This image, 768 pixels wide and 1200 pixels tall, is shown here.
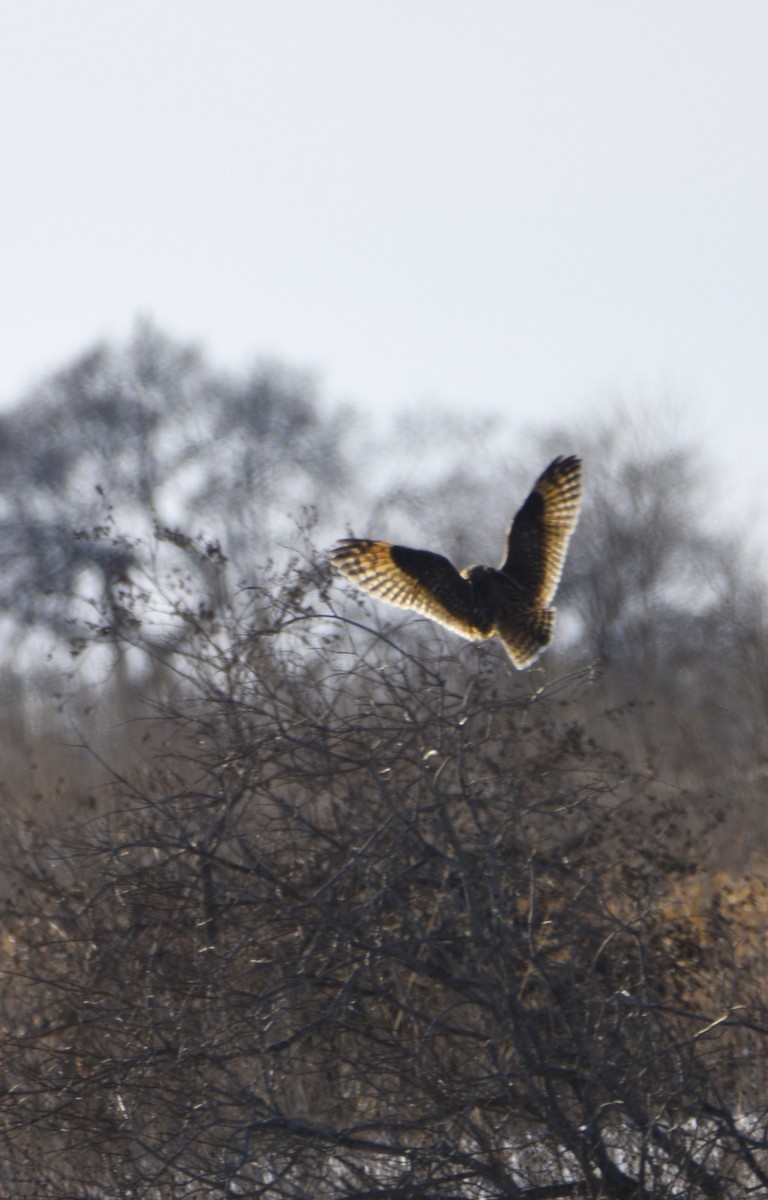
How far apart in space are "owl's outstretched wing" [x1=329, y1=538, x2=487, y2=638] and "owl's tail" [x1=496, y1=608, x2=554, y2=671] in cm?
13

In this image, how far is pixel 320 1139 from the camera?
588 centimetres

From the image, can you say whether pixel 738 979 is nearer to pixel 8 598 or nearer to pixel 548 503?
pixel 548 503

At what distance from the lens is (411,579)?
807cm

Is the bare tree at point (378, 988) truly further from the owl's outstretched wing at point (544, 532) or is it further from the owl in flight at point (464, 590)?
the owl's outstretched wing at point (544, 532)

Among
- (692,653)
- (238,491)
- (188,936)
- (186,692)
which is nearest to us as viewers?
(188,936)

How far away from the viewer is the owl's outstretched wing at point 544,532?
27.8ft

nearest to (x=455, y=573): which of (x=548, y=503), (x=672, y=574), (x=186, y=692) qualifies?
(x=548, y=503)

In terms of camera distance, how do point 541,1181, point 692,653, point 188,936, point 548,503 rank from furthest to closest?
point 692,653
point 548,503
point 188,936
point 541,1181

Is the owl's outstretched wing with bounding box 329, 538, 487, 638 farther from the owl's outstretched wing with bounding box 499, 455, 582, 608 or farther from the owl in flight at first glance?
the owl's outstretched wing with bounding box 499, 455, 582, 608

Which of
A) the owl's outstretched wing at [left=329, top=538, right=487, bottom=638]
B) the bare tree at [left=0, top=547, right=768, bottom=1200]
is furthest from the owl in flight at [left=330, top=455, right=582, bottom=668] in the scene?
the bare tree at [left=0, top=547, right=768, bottom=1200]

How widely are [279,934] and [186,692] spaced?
3.64 metres

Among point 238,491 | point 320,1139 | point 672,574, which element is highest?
point 238,491

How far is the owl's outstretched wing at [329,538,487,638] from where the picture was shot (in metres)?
7.97

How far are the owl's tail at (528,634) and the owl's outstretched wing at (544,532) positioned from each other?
10 cm
